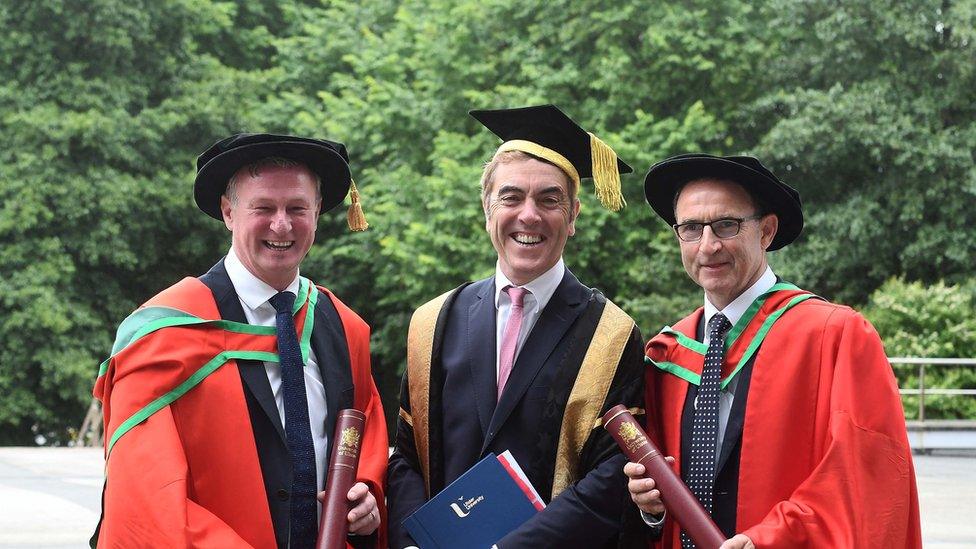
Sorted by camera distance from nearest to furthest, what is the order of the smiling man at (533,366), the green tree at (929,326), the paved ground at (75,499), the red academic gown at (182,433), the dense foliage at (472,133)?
the red academic gown at (182,433) < the smiling man at (533,366) < the paved ground at (75,499) < the green tree at (929,326) < the dense foliage at (472,133)

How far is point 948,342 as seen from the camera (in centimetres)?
1639

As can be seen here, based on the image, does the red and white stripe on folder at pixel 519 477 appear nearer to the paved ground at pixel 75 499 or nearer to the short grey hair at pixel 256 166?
the short grey hair at pixel 256 166

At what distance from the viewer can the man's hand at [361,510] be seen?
3379 mm

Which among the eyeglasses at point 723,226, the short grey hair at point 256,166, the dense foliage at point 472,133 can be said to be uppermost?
the dense foliage at point 472,133

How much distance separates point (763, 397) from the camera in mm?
3520

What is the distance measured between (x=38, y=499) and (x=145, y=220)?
37.8ft

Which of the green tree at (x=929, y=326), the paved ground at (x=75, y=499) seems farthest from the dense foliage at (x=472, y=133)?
the paved ground at (x=75, y=499)

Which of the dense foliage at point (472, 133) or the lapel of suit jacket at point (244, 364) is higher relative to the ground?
the dense foliage at point (472, 133)

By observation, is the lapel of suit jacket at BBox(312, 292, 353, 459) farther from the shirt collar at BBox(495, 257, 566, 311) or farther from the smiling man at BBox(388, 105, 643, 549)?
the shirt collar at BBox(495, 257, 566, 311)

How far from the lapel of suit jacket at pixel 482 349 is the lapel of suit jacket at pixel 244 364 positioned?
2.19 ft

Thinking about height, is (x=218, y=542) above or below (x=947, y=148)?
below

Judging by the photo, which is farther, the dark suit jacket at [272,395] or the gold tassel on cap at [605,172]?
the gold tassel on cap at [605,172]

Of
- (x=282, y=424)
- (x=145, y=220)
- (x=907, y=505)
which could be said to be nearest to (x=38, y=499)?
(x=282, y=424)

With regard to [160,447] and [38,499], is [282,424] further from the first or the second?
[38,499]
